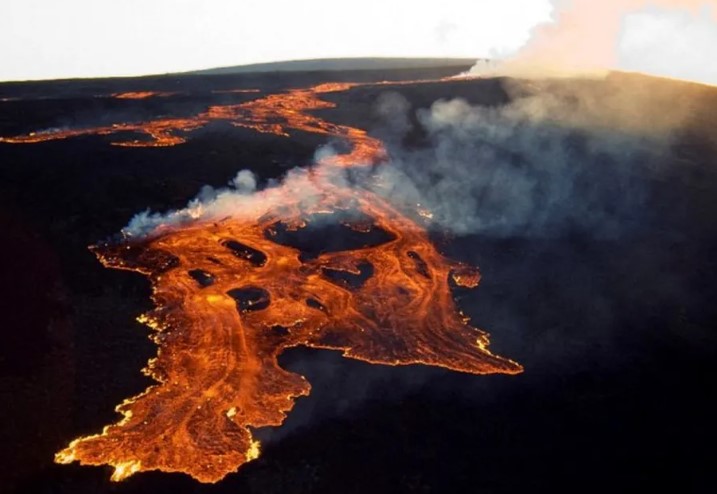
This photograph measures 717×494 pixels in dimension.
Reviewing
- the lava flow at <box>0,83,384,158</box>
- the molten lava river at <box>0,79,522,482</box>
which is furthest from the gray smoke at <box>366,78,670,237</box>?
the molten lava river at <box>0,79,522,482</box>

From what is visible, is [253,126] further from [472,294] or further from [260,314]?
[472,294]

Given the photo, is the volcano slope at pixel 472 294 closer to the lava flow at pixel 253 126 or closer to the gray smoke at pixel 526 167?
the gray smoke at pixel 526 167

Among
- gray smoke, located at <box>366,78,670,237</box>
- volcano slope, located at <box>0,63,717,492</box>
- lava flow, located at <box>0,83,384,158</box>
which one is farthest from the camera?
lava flow, located at <box>0,83,384,158</box>


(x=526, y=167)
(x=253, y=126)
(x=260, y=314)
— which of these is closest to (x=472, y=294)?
(x=260, y=314)

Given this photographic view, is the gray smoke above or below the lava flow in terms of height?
below

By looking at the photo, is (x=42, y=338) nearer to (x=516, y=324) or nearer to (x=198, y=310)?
(x=198, y=310)

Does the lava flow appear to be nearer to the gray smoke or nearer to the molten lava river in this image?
the gray smoke

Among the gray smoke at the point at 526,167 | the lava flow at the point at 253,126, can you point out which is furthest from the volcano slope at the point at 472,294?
the lava flow at the point at 253,126
